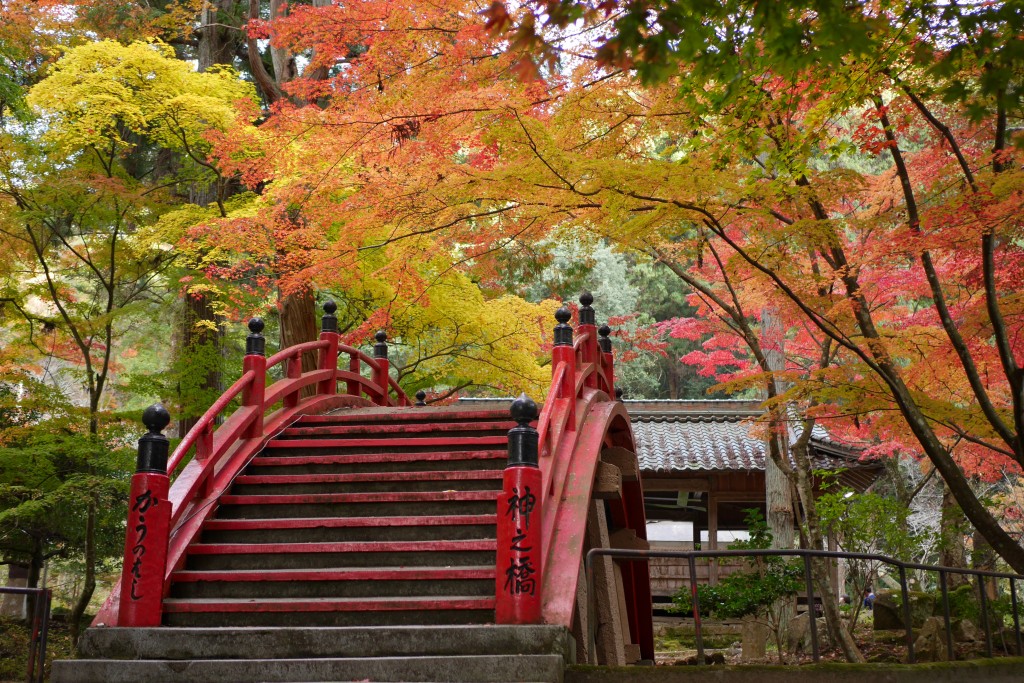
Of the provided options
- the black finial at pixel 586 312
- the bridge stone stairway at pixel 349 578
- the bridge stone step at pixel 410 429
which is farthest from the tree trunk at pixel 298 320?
the black finial at pixel 586 312

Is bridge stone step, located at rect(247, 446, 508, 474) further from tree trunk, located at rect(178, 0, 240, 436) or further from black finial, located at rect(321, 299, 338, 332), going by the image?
tree trunk, located at rect(178, 0, 240, 436)

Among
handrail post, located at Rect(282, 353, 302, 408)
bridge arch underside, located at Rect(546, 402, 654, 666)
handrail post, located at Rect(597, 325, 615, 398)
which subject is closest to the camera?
bridge arch underside, located at Rect(546, 402, 654, 666)

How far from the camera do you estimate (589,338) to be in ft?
30.7

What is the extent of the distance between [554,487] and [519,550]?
1142 mm

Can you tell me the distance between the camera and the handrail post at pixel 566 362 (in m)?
7.81

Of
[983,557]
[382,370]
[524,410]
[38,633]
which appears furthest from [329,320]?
[983,557]

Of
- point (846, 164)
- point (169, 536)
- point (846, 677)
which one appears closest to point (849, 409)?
point (846, 677)

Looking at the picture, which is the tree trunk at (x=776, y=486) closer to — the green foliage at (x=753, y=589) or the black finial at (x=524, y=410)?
the green foliage at (x=753, y=589)

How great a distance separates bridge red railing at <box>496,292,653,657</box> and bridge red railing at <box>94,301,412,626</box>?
2.42 meters

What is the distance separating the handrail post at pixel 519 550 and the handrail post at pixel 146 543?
2.37 metres

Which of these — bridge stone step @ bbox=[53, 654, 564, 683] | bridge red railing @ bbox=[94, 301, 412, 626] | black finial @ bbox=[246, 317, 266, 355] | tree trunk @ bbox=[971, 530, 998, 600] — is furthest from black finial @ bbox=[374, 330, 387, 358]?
tree trunk @ bbox=[971, 530, 998, 600]

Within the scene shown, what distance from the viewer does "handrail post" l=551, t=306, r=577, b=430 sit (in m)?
7.81

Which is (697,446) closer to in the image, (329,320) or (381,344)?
(381,344)

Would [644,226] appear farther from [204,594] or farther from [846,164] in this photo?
[846,164]
